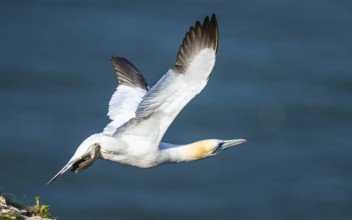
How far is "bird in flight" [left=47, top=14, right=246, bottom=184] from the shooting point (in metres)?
11.0

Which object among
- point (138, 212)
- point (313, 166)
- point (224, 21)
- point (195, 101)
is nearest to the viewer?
point (138, 212)

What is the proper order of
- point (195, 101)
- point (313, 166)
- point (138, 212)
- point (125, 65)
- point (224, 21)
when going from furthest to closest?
point (224, 21)
point (195, 101)
point (313, 166)
point (138, 212)
point (125, 65)

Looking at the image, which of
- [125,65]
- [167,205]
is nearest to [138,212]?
[167,205]

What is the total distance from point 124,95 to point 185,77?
187cm

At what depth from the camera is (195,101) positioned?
18.5m

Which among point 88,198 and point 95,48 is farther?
point 95,48

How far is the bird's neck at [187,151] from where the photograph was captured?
11.7m

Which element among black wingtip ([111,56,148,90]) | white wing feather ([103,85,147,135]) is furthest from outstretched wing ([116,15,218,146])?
black wingtip ([111,56,148,90])

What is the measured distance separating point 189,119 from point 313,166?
7.47 feet

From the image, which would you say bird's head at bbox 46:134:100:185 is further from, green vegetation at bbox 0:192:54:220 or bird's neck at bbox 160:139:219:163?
bird's neck at bbox 160:139:219:163

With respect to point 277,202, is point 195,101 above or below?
above

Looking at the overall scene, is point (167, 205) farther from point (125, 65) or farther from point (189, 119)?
point (125, 65)

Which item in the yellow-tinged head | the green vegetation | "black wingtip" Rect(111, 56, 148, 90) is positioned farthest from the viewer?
"black wingtip" Rect(111, 56, 148, 90)

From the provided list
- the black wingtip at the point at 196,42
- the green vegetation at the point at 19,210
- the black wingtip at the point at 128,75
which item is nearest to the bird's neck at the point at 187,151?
the black wingtip at the point at 196,42
